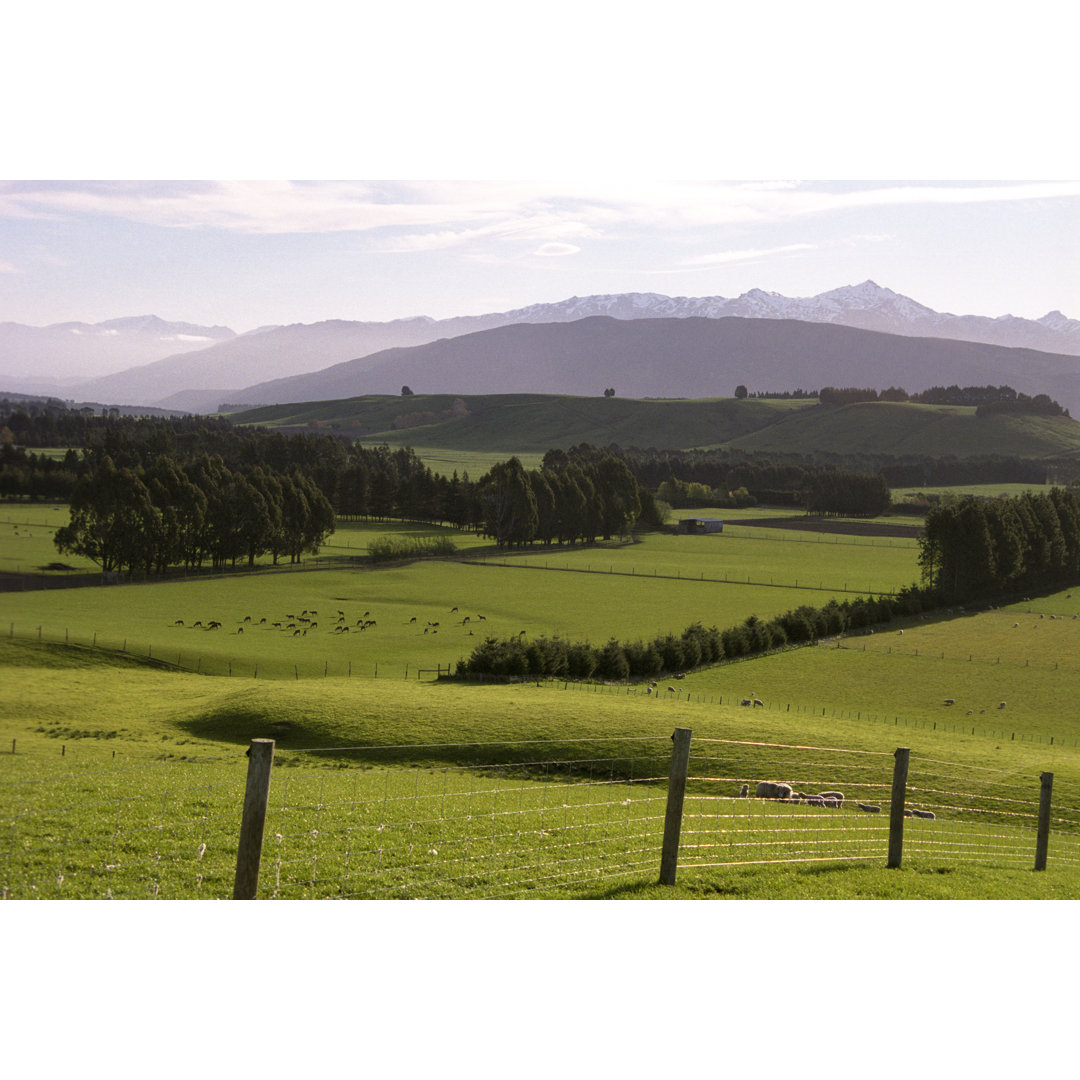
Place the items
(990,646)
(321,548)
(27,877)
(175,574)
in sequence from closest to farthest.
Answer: (27,877) < (990,646) < (175,574) < (321,548)

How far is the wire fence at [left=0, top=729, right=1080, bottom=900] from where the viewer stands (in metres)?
10.9

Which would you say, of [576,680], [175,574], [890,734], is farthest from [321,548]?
A: [890,734]

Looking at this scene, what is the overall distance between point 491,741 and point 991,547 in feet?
251

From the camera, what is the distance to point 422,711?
36.0 m

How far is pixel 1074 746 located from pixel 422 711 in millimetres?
27569

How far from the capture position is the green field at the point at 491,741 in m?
12.0

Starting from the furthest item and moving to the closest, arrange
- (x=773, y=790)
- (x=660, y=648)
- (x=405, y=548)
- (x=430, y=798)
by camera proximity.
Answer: (x=405, y=548), (x=660, y=648), (x=773, y=790), (x=430, y=798)

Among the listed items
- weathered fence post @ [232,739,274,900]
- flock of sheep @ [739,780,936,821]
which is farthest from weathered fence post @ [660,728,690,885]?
flock of sheep @ [739,780,936,821]

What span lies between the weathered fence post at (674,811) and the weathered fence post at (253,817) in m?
4.48

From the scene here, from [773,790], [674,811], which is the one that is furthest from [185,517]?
[674,811]

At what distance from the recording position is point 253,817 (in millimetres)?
8617

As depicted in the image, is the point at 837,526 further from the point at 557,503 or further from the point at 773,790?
the point at 773,790

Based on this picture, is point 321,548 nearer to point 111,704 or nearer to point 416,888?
point 111,704

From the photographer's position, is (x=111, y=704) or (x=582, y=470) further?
(x=582, y=470)
